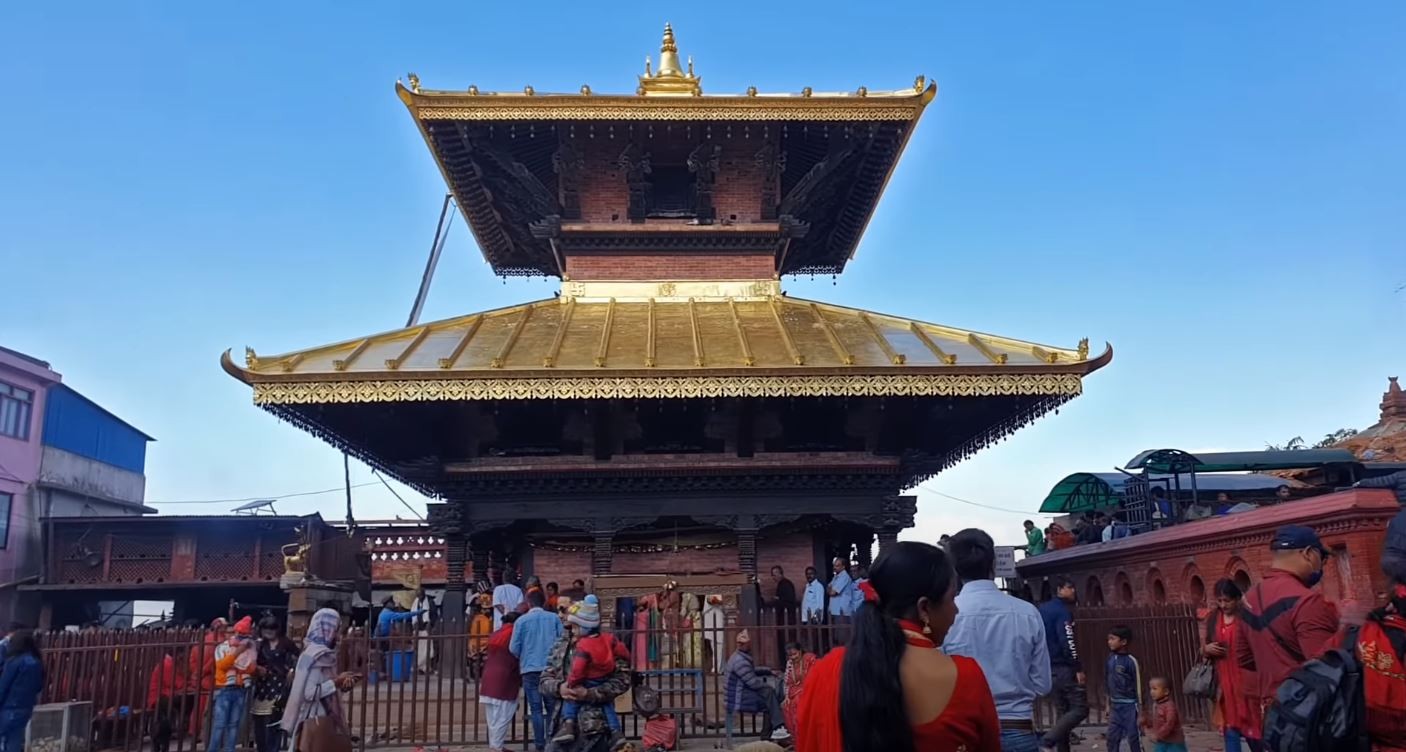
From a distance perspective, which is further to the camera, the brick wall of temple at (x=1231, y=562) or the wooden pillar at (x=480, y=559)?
the wooden pillar at (x=480, y=559)

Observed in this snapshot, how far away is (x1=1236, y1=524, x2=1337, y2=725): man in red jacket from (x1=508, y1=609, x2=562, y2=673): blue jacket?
22.3ft

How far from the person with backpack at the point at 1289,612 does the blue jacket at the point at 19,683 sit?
997 centimetres

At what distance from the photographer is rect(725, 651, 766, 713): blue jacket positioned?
10992 millimetres

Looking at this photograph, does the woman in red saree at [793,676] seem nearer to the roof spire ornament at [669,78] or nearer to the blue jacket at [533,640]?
the blue jacket at [533,640]

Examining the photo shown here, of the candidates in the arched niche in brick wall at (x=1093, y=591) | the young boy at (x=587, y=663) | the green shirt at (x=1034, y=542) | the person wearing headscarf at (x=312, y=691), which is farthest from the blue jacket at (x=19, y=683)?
the green shirt at (x=1034, y=542)

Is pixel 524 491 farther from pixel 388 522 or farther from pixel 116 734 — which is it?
pixel 388 522

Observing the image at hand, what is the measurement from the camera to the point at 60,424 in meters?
34.4

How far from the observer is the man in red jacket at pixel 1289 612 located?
5145 millimetres

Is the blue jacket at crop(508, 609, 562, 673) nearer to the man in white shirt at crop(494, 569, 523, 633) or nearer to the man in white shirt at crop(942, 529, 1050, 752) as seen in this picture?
the man in white shirt at crop(494, 569, 523, 633)

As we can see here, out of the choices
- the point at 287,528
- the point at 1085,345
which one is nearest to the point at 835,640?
the point at 1085,345

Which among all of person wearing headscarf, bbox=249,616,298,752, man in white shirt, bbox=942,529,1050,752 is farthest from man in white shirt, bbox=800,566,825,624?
man in white shirt, bbox=942,529,1050,752

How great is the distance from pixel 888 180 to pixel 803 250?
9.93 ft

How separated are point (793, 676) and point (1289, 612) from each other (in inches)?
245

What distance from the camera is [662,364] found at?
499 inches
